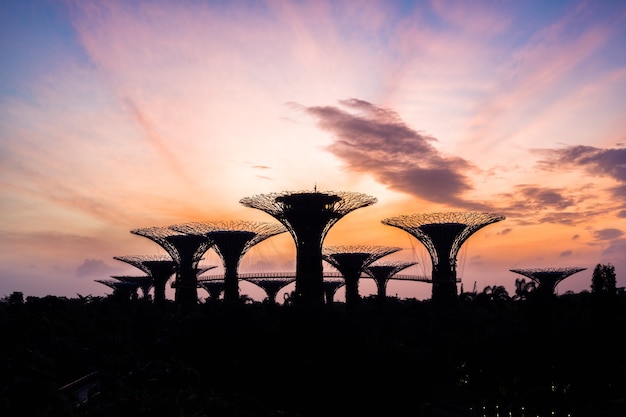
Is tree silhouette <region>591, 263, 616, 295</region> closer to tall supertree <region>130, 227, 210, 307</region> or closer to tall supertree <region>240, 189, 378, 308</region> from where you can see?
tall supertree <region>240, 189, 378, 308</region>

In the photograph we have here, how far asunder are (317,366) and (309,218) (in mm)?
24546

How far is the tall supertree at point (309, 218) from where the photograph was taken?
173 feet

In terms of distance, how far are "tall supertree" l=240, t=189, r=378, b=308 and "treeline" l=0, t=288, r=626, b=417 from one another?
18.5ft

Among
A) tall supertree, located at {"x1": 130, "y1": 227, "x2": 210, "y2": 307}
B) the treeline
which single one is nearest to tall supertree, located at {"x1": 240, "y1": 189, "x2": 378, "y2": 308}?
the treeline

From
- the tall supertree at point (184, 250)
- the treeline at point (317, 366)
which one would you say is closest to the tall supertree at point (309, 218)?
the treeline at point (317, 366)

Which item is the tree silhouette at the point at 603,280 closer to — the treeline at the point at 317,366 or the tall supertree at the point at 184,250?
the treeline at the point at 317,366

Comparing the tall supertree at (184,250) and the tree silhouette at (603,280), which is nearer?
the tree silhouette at (603,280)

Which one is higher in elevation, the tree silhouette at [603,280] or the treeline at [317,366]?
the tree silhouette at [603,280]

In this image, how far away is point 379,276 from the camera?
8438 cm

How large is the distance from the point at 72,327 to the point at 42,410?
133 feet

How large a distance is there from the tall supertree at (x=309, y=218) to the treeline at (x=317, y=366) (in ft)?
18.5

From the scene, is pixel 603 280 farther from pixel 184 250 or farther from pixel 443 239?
pixel 184 250

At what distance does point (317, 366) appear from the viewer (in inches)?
1152

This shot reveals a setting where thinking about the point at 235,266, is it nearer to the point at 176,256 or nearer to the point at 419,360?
the point at 176,256
